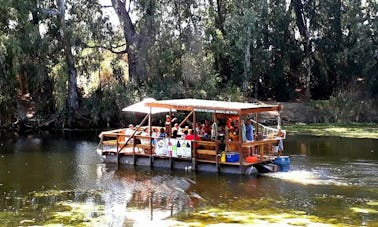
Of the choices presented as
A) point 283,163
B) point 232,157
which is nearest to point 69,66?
point 232,157

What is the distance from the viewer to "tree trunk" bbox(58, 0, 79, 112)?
4438 centimetres

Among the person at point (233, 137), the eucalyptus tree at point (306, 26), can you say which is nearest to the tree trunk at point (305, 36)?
the eucalyptus tree at point (306, 26)

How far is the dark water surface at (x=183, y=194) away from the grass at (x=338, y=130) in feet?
28.6

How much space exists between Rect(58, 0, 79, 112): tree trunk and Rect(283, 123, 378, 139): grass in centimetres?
1734

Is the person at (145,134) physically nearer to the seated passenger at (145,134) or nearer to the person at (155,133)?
the seated passenger at (145,134)

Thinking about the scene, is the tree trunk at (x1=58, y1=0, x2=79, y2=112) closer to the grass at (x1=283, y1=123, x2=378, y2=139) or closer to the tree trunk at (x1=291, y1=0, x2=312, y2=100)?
the grass at (x1=283, y1=123, x2=378, y2=139)

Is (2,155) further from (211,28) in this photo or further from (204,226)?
(211,28)

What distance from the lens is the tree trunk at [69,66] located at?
146 feet

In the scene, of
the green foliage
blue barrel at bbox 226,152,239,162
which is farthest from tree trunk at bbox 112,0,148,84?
blue barrel at bbox 226,152,239,162

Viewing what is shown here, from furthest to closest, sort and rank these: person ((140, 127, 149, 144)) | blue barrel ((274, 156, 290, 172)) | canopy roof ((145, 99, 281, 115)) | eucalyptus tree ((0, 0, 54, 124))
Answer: eucalyptus tree ((0, 0, 54, 124)), person ((140, 127, 149, 144)), blue barrel ((274, 156, 290, 172)), canopy roof ((145, 99, 281, 115))

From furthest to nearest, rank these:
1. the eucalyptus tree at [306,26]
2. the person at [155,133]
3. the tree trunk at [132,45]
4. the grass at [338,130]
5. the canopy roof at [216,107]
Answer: the eucalyptus tree at [306,26] < the tree trunk at [132,45] < the grass at [338,130] < the person at [155,133] < the canopy roof at [216,107]

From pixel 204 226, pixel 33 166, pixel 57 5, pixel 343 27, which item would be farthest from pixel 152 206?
pixel 343 27

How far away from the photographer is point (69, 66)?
45344mm

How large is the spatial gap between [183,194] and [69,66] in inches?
1088
